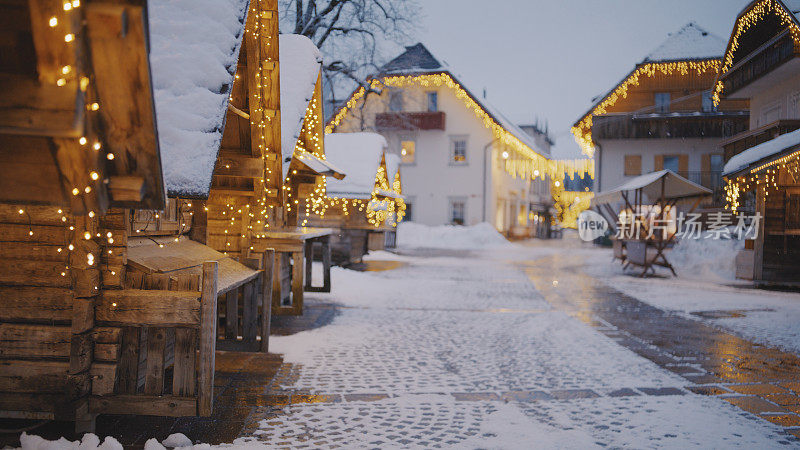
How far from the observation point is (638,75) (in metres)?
30.9

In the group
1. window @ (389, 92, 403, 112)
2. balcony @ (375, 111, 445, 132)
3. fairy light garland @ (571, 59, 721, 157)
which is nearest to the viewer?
fairy light garland @ (571, 59, 721, 157)

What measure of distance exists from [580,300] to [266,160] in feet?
25.2

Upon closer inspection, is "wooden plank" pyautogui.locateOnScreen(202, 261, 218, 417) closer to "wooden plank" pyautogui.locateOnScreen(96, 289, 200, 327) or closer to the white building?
"wooden plank" pyautogui.locateOnScreen(96, 289, 200, 327)

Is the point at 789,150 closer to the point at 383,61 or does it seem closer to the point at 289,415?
the point at 289,415

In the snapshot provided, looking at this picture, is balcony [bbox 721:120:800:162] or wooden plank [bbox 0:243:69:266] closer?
wooden plank [bbox 0:243:69:266]

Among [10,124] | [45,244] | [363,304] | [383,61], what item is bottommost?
[363,304]

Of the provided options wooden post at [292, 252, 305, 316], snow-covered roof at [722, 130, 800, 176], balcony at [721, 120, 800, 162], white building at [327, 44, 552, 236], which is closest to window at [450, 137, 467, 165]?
white building at [327, 44, 552, 236]

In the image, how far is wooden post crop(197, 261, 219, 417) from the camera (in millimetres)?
3984

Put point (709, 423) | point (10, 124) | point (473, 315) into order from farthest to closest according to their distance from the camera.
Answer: point (473, 315)
point (709, 423)
point (10, 124)

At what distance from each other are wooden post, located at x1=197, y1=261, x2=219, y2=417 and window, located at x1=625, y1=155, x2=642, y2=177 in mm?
30752

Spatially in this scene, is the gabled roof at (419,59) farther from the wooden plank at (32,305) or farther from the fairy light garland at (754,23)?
the wooden plank at (32,305)

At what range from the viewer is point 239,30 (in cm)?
488

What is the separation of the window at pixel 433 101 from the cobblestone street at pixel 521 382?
26424 mm

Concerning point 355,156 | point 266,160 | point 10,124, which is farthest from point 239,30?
point 355,156
